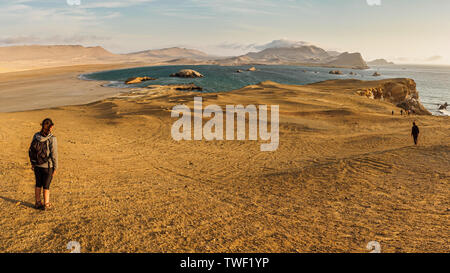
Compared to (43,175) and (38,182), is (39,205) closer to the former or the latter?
(38,182)

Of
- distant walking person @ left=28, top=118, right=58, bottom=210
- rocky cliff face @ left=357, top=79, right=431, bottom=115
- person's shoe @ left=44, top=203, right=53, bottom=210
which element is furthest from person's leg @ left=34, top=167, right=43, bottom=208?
rocky cliff face @ left=357, top=79, right=431, bottom=115

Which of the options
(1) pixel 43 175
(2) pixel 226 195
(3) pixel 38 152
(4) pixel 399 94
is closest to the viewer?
(3) pixel 38 152

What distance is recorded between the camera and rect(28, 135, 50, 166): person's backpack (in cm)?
546

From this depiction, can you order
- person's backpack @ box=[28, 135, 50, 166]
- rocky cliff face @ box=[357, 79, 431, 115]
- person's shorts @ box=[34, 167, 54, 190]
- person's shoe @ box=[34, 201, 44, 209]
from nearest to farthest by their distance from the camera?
person's backpack @ box=[28, 135, 50, 166]
person's shorts @ box=[34, 167, 54, 190]
person's shoe @ box=[34, 201, 44, 209]
rocky cliff face @ box=[357, 79, 431, 115]

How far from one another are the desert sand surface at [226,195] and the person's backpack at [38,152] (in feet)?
4.04

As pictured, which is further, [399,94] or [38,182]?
[399,94]

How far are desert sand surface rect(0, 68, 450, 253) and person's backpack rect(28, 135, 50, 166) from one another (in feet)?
4.04

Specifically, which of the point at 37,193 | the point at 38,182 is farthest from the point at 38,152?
the point at 37,193

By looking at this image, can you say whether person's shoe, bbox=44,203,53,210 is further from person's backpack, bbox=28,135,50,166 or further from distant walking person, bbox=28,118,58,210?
person's backpack, bbox=28,135,50,166

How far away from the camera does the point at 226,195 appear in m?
7.68

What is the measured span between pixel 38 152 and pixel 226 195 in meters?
4.66

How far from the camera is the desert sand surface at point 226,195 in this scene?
16.6 feet
